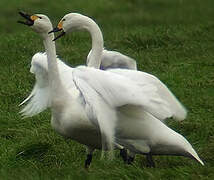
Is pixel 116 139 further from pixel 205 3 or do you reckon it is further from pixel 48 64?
pixel 205 3

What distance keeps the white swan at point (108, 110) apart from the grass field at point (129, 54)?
21 cm

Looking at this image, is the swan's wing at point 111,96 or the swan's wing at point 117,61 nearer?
the swan's wing at point 111,96

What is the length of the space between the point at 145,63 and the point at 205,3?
5567mm

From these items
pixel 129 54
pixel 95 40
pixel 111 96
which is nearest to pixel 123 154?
pixel 95 40

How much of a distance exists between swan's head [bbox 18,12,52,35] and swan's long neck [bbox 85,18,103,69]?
0.40 meters

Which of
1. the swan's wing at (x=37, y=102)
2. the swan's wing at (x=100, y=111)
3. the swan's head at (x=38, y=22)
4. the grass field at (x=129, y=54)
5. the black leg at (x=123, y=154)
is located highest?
the swan's head at (x=38, y=22)

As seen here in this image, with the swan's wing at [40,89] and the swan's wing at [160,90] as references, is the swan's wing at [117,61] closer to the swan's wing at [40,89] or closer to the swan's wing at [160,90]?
the swan's wing at [40,89]

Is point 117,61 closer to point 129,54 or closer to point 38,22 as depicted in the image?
point 38,22

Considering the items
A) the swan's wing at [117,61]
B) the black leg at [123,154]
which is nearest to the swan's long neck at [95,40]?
the swan's wing at [117,61]

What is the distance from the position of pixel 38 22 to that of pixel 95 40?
0.60m

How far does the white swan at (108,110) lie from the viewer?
539 centimetres

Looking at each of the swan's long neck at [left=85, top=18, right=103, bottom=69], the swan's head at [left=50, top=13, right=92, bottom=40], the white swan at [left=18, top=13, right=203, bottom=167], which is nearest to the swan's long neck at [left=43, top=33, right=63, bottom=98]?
the white swan at [left=18, top=13, right=203, bottom=167]

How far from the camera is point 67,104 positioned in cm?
619

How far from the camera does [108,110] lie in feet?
17.8
